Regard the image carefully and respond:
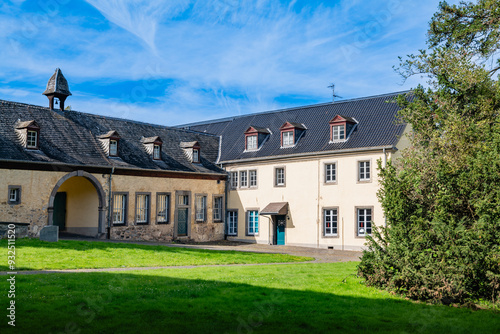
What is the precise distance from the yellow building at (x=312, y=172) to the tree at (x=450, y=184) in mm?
12397

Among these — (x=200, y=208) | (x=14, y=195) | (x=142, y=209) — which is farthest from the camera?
(x=200, y=208)

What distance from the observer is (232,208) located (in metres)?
34.7

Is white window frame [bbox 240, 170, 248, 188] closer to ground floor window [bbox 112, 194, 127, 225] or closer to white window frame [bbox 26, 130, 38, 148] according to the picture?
ground floor window [bbox 112, 194, 127, 225]

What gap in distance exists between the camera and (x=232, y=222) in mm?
34844

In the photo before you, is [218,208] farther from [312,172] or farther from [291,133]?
[312,172]

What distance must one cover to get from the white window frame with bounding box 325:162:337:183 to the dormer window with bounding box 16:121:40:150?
15.7m

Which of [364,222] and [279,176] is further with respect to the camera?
[279,176]

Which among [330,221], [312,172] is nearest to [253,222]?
[312,172]

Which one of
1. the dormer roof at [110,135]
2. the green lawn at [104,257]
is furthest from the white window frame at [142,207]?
the green lawn at [104,257]

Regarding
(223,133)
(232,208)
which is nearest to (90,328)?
Answer: (232,208)

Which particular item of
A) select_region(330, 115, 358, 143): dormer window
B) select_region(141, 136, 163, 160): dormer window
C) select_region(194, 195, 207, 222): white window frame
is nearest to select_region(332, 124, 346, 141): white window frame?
select_region(330, 115, 358, 143): dormer window

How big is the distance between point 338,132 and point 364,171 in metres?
3.10

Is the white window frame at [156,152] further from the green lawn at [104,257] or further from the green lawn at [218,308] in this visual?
the green lawn at [218,308]

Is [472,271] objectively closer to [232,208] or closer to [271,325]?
[271,325]
